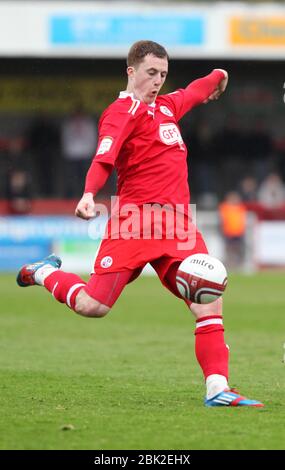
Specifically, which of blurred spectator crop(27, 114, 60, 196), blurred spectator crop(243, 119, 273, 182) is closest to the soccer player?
blurred spectator crop(27, 114, 60, 196)

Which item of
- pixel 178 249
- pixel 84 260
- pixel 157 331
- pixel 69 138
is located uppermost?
pixel 69 138

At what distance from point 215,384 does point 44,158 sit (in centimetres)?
1968

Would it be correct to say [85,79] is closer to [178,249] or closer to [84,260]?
[84,260]

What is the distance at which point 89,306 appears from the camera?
717cm

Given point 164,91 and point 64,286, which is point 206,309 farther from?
point 164,91

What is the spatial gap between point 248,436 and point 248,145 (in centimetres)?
2175

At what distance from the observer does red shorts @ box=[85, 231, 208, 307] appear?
23.4ft

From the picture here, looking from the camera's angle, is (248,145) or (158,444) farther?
(248,145)

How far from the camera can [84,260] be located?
22188 mm

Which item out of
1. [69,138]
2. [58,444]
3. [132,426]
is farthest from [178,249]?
[69,138]

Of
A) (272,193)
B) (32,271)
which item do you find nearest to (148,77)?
(32,271)

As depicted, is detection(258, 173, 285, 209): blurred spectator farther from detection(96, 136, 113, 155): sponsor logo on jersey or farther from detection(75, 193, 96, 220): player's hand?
detection(75, 193, 96, 220): player's hand

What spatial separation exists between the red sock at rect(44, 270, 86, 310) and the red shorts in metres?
0.16

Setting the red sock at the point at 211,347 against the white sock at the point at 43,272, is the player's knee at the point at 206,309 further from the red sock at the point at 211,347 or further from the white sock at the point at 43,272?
the white sock at the point at 43,272
